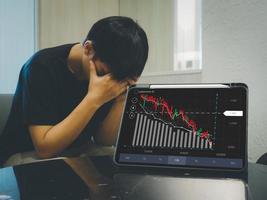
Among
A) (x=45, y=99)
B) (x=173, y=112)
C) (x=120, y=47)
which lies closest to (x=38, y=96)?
(x=45, y=99)

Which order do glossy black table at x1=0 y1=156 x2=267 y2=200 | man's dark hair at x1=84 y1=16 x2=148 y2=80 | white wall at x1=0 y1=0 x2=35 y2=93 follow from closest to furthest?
glossy black table at x1=0 y1=156 x2=267 y2=200 → man's dark hair at x1=84 y1=16 x2=148 y2=80 → white wall at x1=0 y1=0 x2=35 y2=93

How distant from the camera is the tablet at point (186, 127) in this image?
604mm

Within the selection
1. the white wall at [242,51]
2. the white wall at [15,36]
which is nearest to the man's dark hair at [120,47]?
the white wall at [242,51]

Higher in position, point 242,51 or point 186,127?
point 242,51

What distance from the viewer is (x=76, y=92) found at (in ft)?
3.69

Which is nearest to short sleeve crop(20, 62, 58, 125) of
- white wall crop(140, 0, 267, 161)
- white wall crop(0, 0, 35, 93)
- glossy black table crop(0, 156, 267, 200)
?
glossy black table crop(0, 156, 267, 200)

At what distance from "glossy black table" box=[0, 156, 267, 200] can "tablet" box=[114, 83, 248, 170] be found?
3 cm

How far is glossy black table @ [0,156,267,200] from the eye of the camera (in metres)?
0.46

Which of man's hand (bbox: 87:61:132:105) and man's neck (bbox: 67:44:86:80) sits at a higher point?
man's neck (bbox: 67:44:86:80)

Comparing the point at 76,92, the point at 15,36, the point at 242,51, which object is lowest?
the point at 76,92

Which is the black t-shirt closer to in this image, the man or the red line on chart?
the man

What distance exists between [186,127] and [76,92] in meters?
0.57

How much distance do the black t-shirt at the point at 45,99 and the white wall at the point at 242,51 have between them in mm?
390

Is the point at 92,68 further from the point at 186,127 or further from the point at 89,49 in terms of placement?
the point at 186,127
